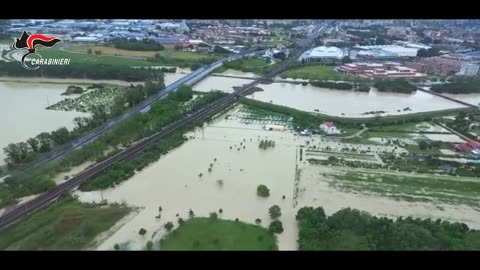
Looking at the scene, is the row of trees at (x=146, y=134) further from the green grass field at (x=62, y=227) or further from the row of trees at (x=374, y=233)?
the row of trees at (x=374, y=233)

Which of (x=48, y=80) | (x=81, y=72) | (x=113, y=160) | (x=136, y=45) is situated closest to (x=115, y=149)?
(x=113, y=160)

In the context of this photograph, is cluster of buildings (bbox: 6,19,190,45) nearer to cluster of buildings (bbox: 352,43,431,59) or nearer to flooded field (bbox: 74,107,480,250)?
cluster of buildings (bbox: 352,43,431,59)

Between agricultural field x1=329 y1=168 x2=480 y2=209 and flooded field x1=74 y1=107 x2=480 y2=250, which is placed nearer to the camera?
flooded field x1=74 y1=107 x2=480 y2=250

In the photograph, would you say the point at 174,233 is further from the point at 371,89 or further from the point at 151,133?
the point at 371,89

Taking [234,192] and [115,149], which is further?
Answer: [115,149]

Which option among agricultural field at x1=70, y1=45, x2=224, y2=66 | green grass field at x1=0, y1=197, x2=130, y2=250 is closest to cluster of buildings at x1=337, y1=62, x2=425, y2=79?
agricultural field at x1=70, y1=45, x2=224, y2=66

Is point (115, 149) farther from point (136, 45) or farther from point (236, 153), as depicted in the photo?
point (136, 45)

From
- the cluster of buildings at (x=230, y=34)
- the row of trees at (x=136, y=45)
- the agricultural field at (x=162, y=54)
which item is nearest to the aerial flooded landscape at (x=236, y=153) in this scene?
the agricultural field at (x=162, y=54)
